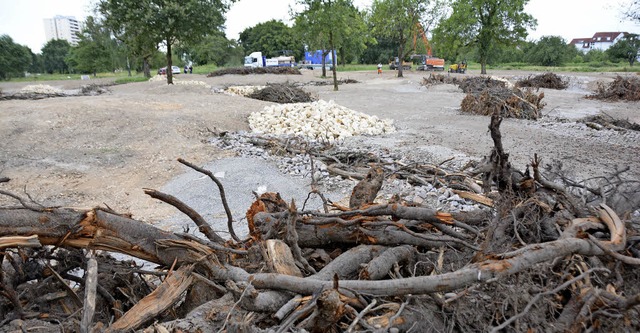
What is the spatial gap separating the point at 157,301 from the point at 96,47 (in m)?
50.3

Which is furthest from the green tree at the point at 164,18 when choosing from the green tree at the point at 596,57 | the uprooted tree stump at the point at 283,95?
the green tree at the point at 596,57

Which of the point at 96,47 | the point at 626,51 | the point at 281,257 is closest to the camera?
the point at 281,257

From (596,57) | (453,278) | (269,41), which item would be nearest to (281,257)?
(453,278)

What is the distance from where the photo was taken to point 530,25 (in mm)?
35625

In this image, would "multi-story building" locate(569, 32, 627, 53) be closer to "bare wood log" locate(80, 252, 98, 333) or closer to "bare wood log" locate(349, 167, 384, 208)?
"bare wood log" locate(349, 167, 384, 208)

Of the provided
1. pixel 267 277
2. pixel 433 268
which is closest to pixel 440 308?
pixel 433 268

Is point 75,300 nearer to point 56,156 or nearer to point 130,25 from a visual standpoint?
point 56,156

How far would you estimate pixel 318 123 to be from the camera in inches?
424

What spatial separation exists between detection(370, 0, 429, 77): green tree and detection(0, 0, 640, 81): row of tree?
0.28ft

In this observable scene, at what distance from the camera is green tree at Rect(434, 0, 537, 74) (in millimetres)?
35375

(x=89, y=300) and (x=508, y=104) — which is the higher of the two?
(x=508, y=104)

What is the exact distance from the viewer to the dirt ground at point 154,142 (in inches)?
276

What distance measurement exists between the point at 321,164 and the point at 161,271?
17.3 feet

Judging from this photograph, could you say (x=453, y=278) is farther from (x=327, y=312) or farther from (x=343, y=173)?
(x=343, y=173)
